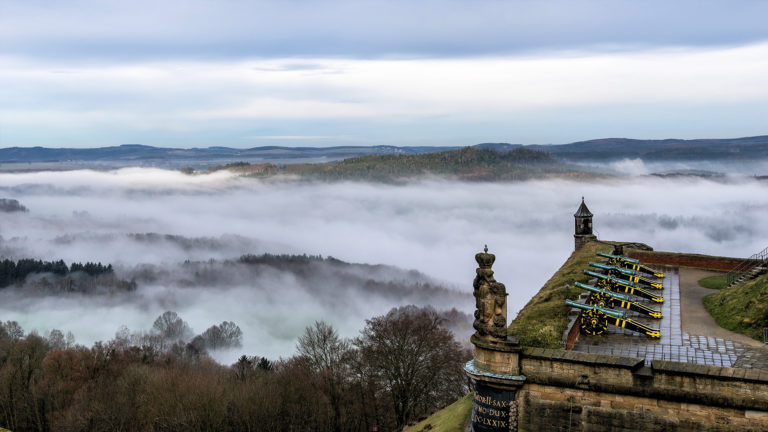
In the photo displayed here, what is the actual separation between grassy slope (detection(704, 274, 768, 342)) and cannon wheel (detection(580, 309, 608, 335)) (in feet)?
19.4

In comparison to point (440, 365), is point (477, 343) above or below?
above

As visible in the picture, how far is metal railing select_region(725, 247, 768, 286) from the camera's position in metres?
40.8

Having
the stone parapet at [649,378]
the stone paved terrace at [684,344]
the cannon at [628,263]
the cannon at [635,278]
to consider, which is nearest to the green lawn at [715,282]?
the cannon at [628,263]

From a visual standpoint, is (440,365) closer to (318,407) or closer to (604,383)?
(318,407)

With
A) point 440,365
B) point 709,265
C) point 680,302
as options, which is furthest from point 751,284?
point 440,365

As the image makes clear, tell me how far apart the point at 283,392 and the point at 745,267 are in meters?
37.8

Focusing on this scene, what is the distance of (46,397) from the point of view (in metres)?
67.3

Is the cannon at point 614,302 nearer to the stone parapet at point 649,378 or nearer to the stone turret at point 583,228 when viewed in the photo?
the stone parapet at point 649,378

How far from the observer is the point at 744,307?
1260 inches

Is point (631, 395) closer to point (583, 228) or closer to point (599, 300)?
point (599, 300)

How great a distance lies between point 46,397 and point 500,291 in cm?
5899

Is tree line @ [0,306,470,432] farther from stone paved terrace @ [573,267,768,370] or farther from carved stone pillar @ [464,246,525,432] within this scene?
carved stone pillar @ [464,246,525,432]

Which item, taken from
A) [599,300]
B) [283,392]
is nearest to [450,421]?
[599,300]

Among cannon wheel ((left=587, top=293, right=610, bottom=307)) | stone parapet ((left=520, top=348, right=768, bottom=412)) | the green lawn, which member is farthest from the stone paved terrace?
the green lawn
